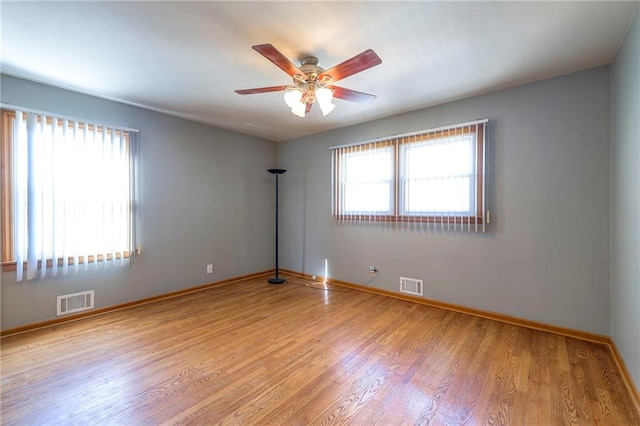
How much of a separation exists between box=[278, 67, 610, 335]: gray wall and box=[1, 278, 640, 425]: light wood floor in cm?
34

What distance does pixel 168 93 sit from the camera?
289cm

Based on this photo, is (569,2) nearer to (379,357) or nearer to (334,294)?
(379,357)

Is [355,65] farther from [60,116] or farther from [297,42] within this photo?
[60,116]

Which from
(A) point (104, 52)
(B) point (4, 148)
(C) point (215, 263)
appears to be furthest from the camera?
(C) point (215, 263)

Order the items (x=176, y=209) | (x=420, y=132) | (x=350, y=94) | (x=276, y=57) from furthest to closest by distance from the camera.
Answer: (x=176, y=209) < (x=420, y=132) < (x=350, y=94) < (x=276, y=57)

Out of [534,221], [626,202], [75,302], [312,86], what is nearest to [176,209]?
[75,302]

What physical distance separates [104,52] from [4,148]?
1378mm

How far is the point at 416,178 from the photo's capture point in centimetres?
333

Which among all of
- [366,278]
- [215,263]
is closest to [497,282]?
[366,278]

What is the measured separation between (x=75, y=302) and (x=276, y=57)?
3.24 meters

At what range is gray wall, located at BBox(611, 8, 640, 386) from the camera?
1704mm

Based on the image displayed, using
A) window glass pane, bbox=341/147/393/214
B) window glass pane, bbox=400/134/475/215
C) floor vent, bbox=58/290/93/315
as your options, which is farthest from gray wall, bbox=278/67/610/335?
floor vent, bbox=58/290/93/315

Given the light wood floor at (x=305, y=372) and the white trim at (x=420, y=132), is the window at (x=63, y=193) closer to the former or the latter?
the light wood floor at (x=305, y=372)

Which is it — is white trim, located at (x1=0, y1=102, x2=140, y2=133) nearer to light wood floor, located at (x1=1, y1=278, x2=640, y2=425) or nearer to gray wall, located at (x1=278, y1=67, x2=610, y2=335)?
light wood floor, located at (x1=1, y1=278, x2=640, y2=425)
